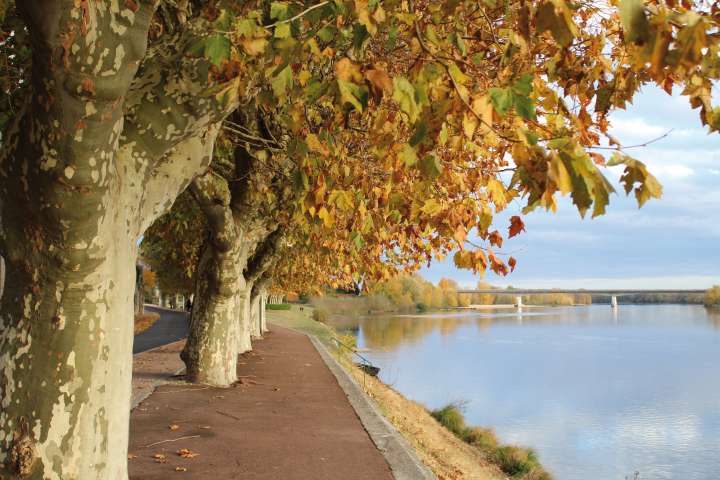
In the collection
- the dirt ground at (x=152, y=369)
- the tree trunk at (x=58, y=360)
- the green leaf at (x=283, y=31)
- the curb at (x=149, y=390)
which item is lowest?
the dirt ground at (x=152, y=369)

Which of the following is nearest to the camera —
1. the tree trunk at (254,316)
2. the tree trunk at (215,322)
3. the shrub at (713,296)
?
the tree trunk at (215,322)

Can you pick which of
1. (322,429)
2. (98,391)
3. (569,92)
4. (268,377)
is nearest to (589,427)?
(268,377)

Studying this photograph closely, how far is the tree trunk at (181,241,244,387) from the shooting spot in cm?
1219

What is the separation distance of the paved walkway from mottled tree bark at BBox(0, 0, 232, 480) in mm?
1891

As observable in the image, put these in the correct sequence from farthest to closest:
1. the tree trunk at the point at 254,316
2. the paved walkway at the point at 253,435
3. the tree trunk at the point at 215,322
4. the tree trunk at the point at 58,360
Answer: the tree trunk at the point at 254,316, the tree trunk at the point at 215,322, the paved walkway at the point at 253,435, the tree trunk at the point at 58,360

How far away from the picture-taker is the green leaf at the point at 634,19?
7.63 ft

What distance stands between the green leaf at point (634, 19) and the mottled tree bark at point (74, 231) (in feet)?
10.4

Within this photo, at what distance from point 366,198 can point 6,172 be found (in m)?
4.43

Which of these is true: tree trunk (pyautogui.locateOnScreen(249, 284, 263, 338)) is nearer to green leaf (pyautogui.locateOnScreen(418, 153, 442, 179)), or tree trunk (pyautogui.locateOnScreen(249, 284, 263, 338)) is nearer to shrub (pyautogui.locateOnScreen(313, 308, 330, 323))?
green leaf (pyautogui.locateOnScreen(418, 153, 442, 179))

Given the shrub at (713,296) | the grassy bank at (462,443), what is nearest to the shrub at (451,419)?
the grassy bank at (462,443)

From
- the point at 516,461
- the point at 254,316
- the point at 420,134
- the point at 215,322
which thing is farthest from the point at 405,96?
the point at 254,316

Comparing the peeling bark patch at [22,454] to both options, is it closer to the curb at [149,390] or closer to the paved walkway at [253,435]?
the paved walkway at [253,435]

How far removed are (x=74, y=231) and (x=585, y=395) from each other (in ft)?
99.8

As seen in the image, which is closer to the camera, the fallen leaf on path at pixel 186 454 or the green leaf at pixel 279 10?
the green leaf at pixel 279 10
